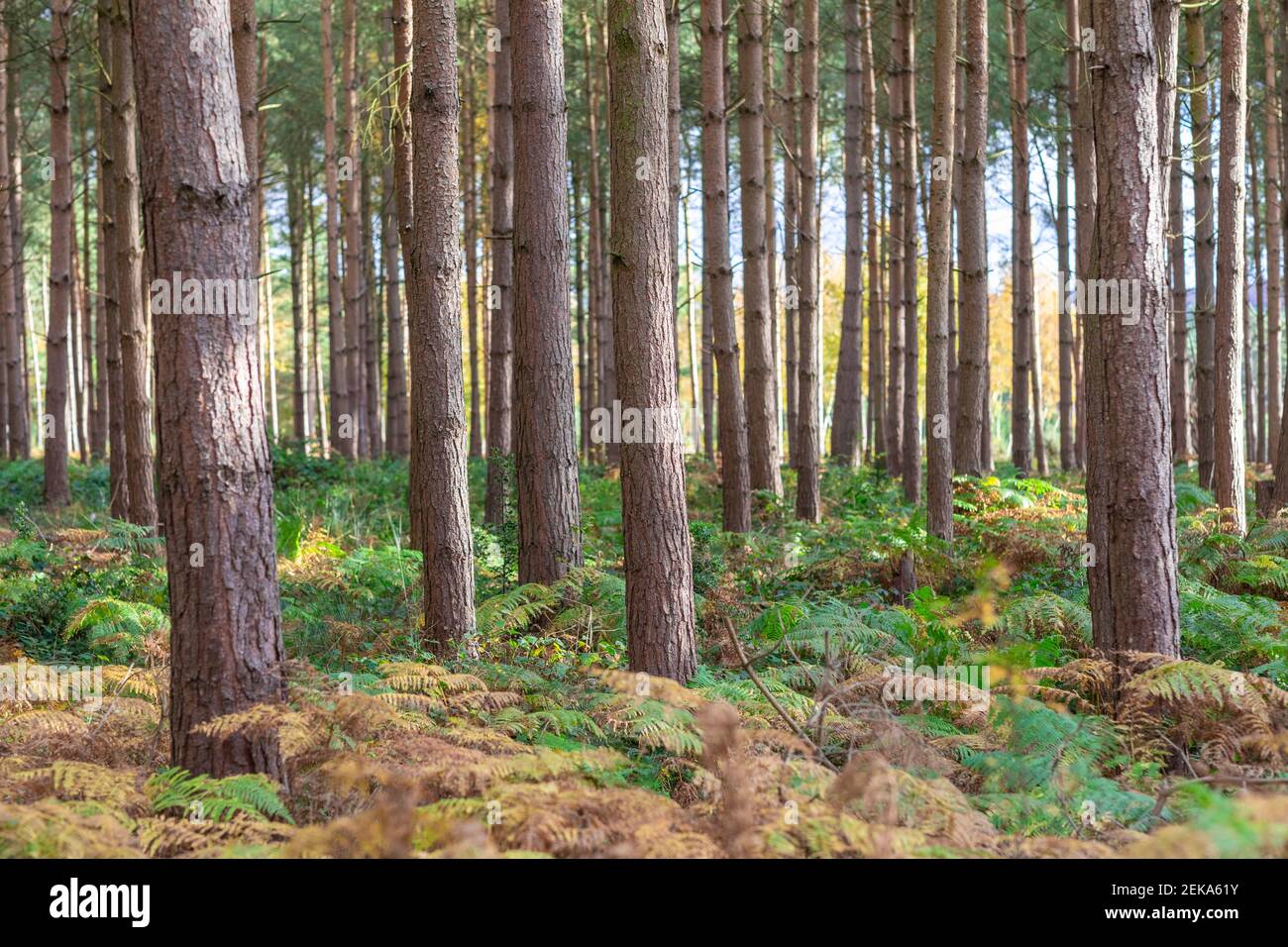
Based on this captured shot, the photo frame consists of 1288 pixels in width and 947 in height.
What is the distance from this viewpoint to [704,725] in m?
4.17

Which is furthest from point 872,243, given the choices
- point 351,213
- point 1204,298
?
point 351,213

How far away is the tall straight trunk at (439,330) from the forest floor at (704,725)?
36 cm

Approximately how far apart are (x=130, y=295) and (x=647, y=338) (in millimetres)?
7470

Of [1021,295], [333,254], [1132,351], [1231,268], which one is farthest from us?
[333,254]

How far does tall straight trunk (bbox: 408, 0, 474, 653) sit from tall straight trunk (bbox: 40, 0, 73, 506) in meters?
7.86

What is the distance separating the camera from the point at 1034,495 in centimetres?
1218

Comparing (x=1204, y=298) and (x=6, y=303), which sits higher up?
(x=6, y=303)

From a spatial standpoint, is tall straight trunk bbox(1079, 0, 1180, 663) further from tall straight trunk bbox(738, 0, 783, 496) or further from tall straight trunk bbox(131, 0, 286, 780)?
tall straight trunk bbox(738, 0, 783, 496)

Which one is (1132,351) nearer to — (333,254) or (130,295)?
(130,295)

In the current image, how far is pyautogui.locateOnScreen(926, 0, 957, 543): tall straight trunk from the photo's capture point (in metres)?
9.56

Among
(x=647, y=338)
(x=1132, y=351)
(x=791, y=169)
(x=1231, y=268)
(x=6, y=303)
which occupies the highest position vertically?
(x=791, y=169)
